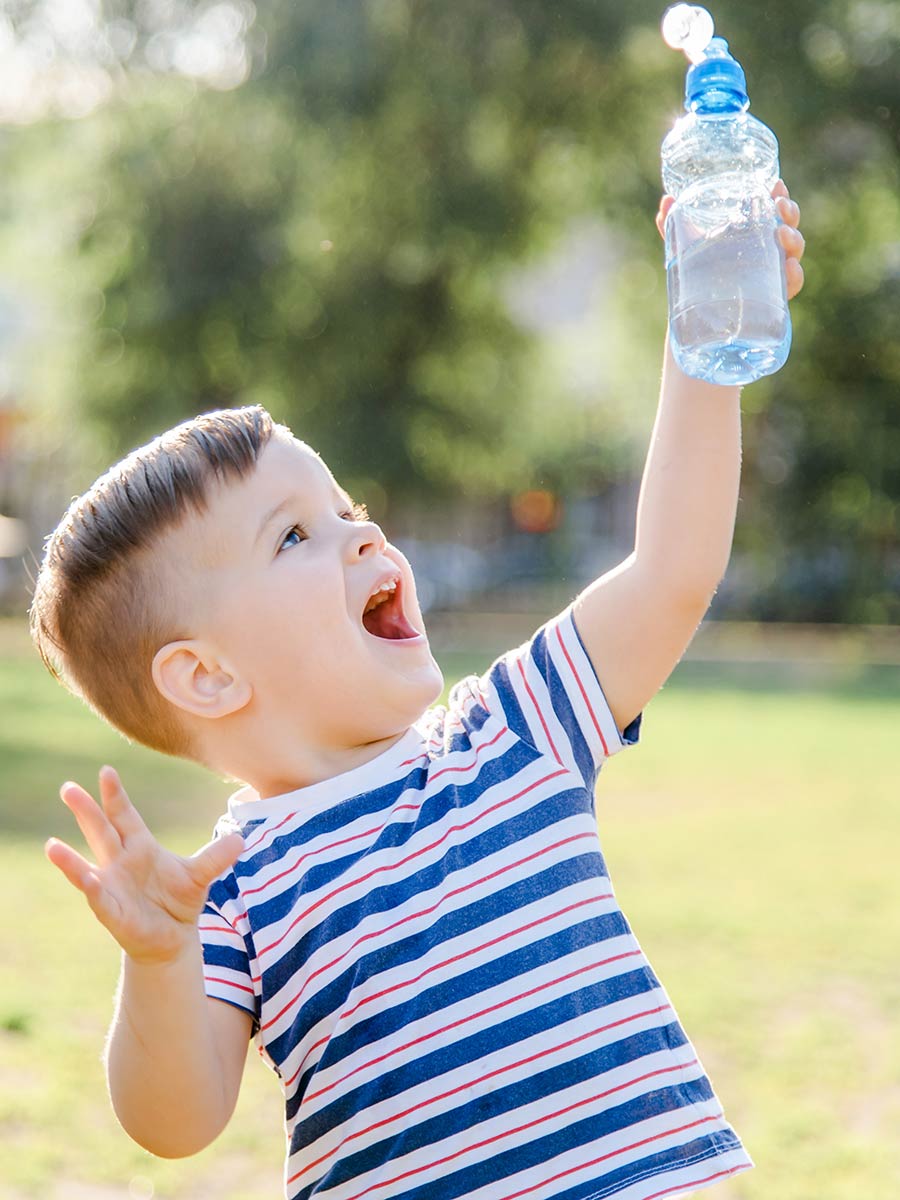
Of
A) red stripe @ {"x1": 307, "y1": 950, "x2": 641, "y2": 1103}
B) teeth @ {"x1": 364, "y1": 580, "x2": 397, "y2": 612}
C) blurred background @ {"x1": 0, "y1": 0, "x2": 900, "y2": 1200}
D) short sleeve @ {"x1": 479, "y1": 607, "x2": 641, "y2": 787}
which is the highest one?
blurred background @ {"x1": 0, "y1": 0, "x2": 900, "y2": 1200}

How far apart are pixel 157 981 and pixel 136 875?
119 mm

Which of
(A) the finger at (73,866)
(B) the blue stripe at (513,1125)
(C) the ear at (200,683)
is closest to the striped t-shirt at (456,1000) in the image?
(B) the blue stripe at (513,1125)

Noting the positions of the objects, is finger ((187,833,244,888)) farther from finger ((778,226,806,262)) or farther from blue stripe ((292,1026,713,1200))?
finger ((778,226,806,262))

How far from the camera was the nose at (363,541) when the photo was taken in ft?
5.88

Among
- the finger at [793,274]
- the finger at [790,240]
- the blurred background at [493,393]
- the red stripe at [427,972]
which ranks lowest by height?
the red stripe at [427,972]

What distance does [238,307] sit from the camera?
19688mm

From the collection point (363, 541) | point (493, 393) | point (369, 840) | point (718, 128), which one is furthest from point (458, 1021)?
point (493, 393)

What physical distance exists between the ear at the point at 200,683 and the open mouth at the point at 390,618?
190mm

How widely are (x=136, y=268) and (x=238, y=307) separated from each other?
1421 mm

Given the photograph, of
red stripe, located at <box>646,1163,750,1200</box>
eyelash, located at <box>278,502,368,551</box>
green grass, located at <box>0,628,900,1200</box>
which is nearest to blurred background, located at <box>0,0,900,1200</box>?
green grass, located at <box>0,628,900,1200</box>

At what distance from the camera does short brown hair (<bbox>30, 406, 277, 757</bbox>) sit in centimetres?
179

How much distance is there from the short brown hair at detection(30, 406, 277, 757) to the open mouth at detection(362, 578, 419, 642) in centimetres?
23

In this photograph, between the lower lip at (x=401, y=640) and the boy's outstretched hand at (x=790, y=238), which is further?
the boy's outstretched hand at (x=790, y=238)

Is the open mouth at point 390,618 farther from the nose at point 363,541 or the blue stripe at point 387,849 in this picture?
the blue stripe at point 387,849
